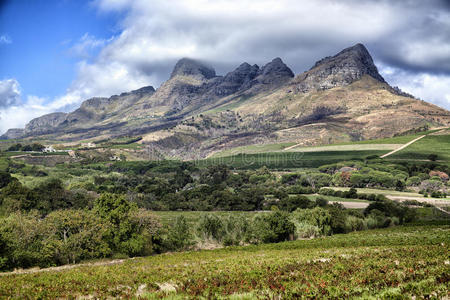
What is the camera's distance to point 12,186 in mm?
138125

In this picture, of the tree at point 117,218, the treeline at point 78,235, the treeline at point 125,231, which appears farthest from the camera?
the tree at point 117,218

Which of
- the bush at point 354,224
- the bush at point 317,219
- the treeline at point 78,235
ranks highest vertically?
the treeline at point 78,235

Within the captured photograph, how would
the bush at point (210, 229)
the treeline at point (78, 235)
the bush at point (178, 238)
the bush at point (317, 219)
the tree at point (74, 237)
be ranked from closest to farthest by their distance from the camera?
the treeline at point (78, 235) → the tree at point (74, 237) → the bush at point (178, 238) → the bush at point (210, 229) → the bush at point (317, 219)

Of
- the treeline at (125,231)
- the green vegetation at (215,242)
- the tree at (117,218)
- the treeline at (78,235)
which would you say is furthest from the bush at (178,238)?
the tree at (117,218)

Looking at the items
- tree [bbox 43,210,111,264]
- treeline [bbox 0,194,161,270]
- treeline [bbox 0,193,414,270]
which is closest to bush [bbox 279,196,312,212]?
treeline [bbox 0,193,414,270]

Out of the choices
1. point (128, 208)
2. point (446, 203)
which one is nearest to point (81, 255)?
point (128, 208)

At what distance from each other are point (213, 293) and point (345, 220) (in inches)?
3912

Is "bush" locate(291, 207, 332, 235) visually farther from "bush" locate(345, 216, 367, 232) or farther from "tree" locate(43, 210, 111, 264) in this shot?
"tree" locate(43, 210, 111, 264)

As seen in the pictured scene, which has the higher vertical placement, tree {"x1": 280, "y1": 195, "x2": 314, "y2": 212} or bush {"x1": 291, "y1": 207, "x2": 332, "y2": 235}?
bush {"x1": 291, "y1": 207, "x2": 332, "y2": 235}

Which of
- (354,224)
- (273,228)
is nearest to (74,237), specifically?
(273,228)

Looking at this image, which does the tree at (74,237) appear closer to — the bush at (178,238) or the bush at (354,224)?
the bush at (178,238)

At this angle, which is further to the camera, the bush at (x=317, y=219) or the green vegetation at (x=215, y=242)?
the bush at (x=317, y=219)

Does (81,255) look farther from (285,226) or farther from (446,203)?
(446,203)

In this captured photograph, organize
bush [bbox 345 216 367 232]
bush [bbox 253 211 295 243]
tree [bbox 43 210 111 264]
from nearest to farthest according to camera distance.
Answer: tree [bbox 43 210 111 264]
bush [bbox 253 211 295 243]
bush [bbox 345 216 367 232]
